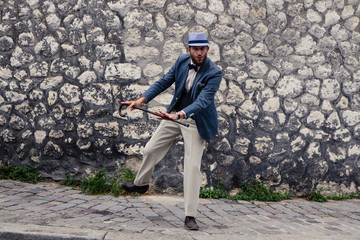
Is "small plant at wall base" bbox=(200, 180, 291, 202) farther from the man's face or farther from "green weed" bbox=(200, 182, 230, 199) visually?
the man's face

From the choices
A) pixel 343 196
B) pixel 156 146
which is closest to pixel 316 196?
pixel 343 196

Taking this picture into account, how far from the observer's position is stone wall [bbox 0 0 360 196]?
5484mm

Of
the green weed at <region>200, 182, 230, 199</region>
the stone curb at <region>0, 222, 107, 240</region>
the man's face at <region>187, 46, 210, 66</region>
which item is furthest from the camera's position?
the green weed at <region>200, 182, 230, 199</region>

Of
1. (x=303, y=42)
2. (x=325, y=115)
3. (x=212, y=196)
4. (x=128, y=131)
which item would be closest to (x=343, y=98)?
(x=325, y=115)

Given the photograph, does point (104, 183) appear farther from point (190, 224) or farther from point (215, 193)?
point (190, 224)

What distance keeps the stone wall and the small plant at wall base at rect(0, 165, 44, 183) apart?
0.11 metres

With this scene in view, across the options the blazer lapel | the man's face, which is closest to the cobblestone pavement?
the blazer lapel

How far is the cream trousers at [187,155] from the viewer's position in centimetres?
404

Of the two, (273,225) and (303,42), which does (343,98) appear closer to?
(303,42)

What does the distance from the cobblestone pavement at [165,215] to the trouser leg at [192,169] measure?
25cm

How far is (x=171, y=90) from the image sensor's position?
5488 mm

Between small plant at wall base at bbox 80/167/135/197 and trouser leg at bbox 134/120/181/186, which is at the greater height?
trouser leg at bbox 134/120/181/186

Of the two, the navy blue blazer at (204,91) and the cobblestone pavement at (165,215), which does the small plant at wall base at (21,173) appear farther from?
the navy blue blazer at (204,91)

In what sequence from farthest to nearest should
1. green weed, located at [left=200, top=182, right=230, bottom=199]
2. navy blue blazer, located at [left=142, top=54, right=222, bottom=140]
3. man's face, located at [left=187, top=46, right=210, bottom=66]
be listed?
green weed, located at [left=200, top=182, right=230, bottom=199] → man's face, located at [left=187, top=46, right=210, bottom=66] → navy blue blazer, located at [left=142, top=54, right=222, bottom=140]
